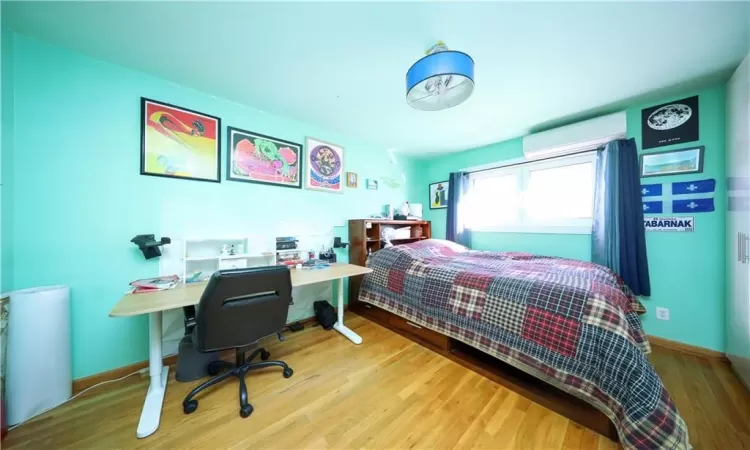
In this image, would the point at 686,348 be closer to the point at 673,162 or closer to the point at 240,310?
the point at 673,162

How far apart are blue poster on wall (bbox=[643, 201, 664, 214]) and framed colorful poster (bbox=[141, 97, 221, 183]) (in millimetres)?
4124

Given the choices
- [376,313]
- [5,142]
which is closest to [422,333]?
[376,313]

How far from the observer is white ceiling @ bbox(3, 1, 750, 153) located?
4.11 ft

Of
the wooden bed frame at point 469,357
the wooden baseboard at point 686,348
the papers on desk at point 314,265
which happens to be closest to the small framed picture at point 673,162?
the wooden baseboard at point 686,348

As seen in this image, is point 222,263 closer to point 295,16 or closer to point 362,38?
point 295,16

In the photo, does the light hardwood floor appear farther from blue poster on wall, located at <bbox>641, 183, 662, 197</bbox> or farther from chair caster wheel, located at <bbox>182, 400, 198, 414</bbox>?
blue poster on wall, located at <bbox>641, 183, 662, 197</bbox>

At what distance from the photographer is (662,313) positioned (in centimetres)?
215

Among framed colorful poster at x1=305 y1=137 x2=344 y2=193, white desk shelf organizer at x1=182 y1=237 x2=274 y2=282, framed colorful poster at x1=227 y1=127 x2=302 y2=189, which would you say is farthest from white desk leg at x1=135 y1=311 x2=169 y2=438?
framed colorful poster at x1=305 y1=137 x2=344 y2=193

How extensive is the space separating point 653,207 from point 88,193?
4740 mm

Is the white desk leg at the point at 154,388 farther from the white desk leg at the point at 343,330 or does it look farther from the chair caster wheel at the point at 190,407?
the white desk leg at the point at 343,330

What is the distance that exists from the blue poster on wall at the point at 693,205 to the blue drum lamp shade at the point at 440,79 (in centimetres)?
235

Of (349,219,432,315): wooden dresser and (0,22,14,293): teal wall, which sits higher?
(0,22,14,293): teal wall

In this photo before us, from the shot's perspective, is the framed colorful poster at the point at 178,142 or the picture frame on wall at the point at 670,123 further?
the picture frame on wall at the point at 670,123

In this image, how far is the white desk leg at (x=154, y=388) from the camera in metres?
1.23
